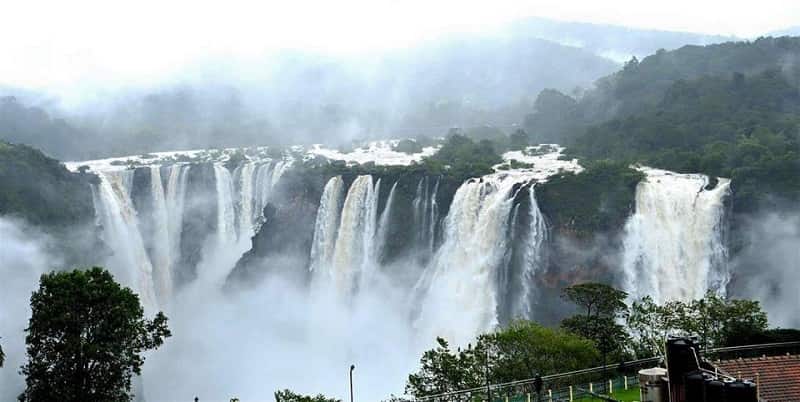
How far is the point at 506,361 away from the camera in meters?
23.4

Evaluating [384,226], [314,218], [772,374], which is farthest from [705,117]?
[772,374]

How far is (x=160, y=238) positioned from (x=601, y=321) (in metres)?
36.3

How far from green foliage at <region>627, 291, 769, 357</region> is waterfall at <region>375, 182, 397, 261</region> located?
73.0 feet

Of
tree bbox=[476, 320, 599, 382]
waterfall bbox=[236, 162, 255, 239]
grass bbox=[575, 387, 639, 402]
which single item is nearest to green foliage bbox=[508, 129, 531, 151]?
waterfall bbox=[236, 162, 255, 239]

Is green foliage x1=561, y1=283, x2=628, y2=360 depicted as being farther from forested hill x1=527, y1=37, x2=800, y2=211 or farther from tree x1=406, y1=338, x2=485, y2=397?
forested hill x1=527, y1=37, x2=800, y2=211

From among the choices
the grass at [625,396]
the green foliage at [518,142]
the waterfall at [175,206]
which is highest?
the green foliage at [518,142]

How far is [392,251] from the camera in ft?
158

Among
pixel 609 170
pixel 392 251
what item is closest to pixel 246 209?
pixel 392 251

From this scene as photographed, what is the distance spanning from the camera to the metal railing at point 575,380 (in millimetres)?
18438

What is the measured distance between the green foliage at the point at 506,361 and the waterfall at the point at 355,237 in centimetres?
2498

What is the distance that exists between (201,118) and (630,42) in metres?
104

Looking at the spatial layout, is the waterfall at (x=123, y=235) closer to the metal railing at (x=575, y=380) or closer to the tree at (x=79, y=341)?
the tree at (x=79, y=341)

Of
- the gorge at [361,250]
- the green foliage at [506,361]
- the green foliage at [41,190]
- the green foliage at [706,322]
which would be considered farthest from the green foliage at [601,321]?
the green foliage at [41,190]

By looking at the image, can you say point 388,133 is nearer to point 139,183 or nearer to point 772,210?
point 139,183
